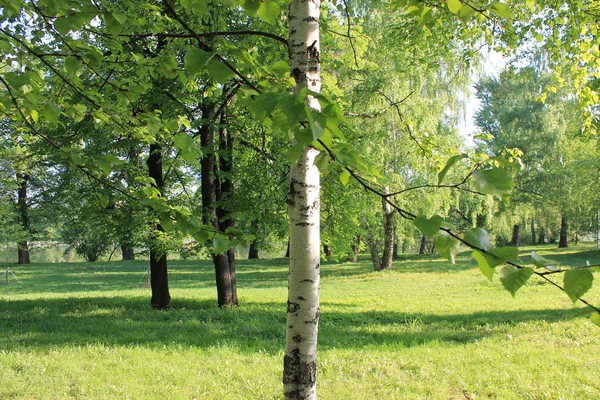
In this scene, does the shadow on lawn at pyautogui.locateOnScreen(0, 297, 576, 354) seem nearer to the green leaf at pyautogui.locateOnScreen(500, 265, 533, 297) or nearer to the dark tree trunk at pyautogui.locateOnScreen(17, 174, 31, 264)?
the green leaf at pyautogui.locateOnScreen(500, 265, 533, 297)

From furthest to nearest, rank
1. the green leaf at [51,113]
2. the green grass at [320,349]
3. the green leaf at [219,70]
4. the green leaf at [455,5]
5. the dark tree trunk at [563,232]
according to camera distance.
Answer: the dark tree trunk at [563,232] < the green grass at [320,349] < the green leaf at [51,113] < the green leaf at [455,5] < the green leaf at [219,70]

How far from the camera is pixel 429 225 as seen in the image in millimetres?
1192

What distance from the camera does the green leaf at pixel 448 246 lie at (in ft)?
4.20

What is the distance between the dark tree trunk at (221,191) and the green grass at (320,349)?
71 centimetres

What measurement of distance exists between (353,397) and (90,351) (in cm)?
402

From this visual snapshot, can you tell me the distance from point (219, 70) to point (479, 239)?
847 mm

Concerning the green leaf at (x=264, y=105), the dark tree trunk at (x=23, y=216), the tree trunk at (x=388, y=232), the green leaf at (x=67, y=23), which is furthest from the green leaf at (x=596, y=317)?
the dark tree trunk at (x=23, y=216)

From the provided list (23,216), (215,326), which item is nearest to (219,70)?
(215,326)

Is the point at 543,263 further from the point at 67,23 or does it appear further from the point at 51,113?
the point at 51,113

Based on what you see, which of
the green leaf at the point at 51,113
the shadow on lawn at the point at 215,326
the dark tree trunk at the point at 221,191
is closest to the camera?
the green leaf at the point at 51,113

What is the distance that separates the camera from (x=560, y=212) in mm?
31609

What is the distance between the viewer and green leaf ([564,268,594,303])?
102 cm

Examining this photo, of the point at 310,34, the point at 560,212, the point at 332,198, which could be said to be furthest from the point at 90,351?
the point at 560,212

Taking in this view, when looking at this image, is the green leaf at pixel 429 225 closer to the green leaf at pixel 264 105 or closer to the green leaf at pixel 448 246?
the green leaf at pixel 448 246
